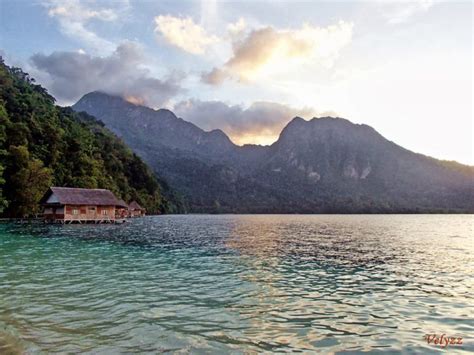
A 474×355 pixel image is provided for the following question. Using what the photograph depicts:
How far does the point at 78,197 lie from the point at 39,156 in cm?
2012

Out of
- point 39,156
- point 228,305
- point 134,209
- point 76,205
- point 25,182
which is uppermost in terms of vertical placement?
point 39,156

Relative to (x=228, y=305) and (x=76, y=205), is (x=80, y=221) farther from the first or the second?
(x=228, y=305)

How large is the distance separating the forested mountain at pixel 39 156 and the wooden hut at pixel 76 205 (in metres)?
4.90

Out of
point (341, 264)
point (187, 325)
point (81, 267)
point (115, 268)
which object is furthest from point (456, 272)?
point (81, 267)

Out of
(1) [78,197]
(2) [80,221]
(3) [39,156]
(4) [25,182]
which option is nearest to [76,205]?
(1) [78,197]

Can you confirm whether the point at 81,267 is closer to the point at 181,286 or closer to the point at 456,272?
the point at 181,286

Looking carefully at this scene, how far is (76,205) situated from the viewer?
57.5 metres

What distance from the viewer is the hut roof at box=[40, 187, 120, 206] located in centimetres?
5469

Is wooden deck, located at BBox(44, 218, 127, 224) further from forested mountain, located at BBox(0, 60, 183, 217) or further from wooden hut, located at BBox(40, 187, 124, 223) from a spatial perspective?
forested mountain, located at BBox(0, 60, 183, 217)

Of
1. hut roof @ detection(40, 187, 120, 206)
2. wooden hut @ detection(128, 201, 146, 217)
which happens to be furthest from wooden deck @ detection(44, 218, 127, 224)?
wooden hut @ detection(128, 201, 146, 217)

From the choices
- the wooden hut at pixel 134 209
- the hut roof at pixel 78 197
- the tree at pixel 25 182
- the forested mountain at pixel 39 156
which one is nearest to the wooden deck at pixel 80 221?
the hut roof at pixel 78 197

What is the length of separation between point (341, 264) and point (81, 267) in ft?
43.4

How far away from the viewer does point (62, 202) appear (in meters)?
54.0

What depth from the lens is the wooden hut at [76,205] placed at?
55.5 m
